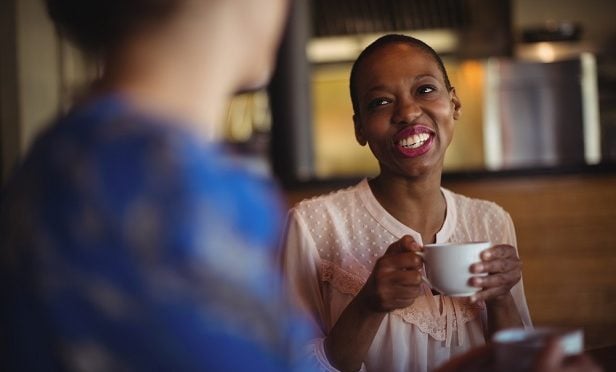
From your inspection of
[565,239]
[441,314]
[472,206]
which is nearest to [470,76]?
[565,239]

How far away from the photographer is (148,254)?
471 millimetres

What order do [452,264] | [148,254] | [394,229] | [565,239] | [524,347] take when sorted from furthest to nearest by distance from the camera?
[565,239] < [394,229] < [452,264] < [524,347] < [148,254]

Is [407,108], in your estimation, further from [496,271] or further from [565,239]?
[565,239]

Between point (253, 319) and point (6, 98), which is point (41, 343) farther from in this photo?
A: point (6, 98)

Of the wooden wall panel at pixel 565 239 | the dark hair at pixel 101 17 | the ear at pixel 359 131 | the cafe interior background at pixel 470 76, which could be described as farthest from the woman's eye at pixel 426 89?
the cafe interior background at pixel 470 76

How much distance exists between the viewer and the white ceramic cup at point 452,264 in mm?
979

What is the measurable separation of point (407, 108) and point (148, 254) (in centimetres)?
86

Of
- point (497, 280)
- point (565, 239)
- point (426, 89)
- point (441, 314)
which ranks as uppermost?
point (426, 89)

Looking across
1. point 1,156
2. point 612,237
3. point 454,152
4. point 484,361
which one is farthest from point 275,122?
point 484,361

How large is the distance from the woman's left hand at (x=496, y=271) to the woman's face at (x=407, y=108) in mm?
288

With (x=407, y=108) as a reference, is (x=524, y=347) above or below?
below

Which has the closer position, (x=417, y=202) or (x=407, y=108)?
(x=407, y=108)

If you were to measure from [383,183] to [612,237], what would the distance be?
4.35 ft

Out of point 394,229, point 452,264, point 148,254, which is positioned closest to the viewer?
point 148,254
